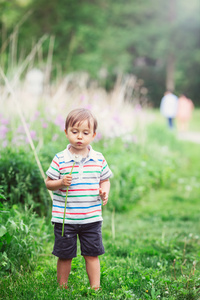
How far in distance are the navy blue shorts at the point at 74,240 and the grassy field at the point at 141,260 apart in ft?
0.81

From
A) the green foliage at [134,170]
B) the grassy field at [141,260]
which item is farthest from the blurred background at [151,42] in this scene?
the grassy field at [141,260]

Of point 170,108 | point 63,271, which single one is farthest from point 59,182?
point 170,108

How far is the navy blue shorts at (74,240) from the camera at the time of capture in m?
2.56

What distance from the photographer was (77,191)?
8.26 ft

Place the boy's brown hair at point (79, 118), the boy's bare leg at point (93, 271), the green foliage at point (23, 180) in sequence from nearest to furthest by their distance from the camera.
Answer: the boy's brown hair at point (79, 118), the boy's bare leg at point (93, 271), the green foliage at point (23, 180)

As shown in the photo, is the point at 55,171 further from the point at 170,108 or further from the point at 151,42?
the point at 151,42

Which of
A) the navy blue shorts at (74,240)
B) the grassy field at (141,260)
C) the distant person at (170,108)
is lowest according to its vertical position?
the grassy field at (141,260)

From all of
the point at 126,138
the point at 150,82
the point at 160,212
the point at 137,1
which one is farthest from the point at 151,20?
the point at 160,212

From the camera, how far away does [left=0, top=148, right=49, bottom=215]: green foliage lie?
407 cm

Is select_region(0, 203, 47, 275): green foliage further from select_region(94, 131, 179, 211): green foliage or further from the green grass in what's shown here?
select_region(94, 131, 179, 211): green foliage

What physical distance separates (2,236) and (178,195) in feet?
14.3

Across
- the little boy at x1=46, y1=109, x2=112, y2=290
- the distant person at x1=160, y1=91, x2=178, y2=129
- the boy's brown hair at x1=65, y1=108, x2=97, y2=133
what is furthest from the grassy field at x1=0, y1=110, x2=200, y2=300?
the distant person at x1=160, y1=91, x2=178, y2=129

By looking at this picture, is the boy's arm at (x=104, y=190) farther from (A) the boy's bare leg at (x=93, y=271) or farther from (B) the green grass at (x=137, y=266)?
(B) the green grass at (x=137, y=266)

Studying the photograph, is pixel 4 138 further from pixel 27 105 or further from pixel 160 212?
pixel 160 212
